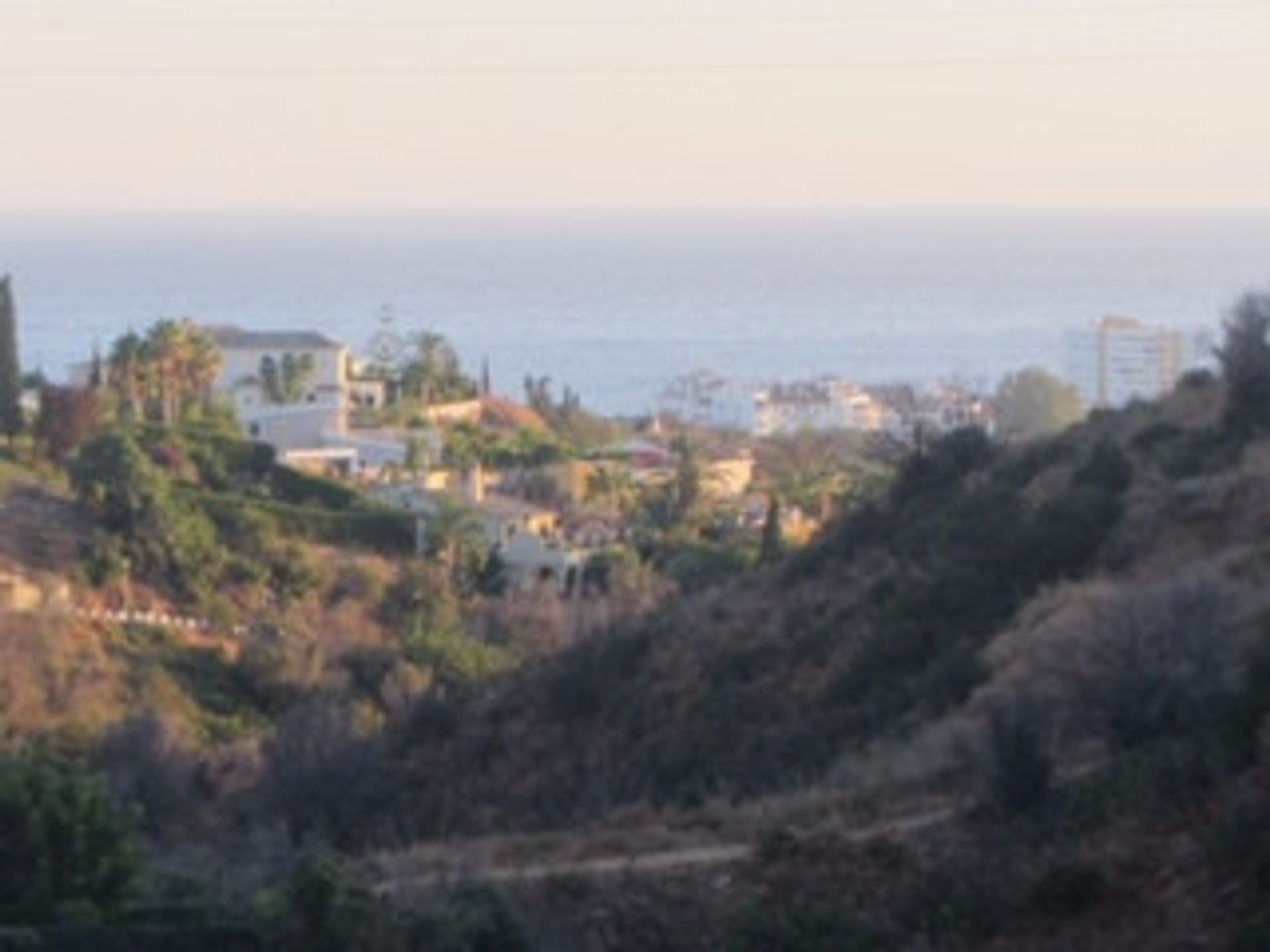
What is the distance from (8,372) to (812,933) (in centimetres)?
3850

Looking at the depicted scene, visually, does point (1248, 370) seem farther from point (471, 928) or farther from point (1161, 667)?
point (471, 928)

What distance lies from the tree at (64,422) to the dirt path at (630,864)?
34.0 metres

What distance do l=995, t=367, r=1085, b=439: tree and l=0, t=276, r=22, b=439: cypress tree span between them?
19088 mm

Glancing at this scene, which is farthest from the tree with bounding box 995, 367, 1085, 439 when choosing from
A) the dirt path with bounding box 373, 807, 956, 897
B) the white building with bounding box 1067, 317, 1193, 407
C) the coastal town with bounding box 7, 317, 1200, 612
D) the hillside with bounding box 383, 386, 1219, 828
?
the dirt path with bounding box 373, 807, 956, 897

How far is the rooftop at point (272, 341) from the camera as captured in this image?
6706 cm

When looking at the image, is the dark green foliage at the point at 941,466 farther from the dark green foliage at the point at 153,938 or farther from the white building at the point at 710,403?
A: the white building at the point at 710,403

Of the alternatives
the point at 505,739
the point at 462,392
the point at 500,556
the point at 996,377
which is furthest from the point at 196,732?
the point at 996,377

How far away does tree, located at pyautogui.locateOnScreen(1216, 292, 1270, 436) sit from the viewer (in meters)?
26.1

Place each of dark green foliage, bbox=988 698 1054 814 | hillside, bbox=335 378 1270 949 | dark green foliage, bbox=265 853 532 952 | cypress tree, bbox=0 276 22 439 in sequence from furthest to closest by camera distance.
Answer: cypress tree, bbox=0 276 22 439, dark green foliage, bbox=988 698 1054 814, hillside, bbox=335 378 1270 949, dark green foliage, bbox=265 853 532 952

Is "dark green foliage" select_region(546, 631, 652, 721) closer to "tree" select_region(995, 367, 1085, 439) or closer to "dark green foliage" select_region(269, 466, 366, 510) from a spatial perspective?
"dark green foliage" select_region(269, 466, 366, 510)

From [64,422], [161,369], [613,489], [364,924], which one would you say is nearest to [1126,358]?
[613,489]

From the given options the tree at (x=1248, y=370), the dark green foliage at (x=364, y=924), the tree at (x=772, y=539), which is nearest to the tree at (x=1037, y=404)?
the tree at (x=772, y=539)

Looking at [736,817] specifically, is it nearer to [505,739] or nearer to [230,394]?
[505,739]

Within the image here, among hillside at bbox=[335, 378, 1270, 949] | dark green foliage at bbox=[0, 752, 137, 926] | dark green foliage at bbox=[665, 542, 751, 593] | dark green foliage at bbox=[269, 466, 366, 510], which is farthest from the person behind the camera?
dark green foliage at bbox=[269, 466, 366, 510]
